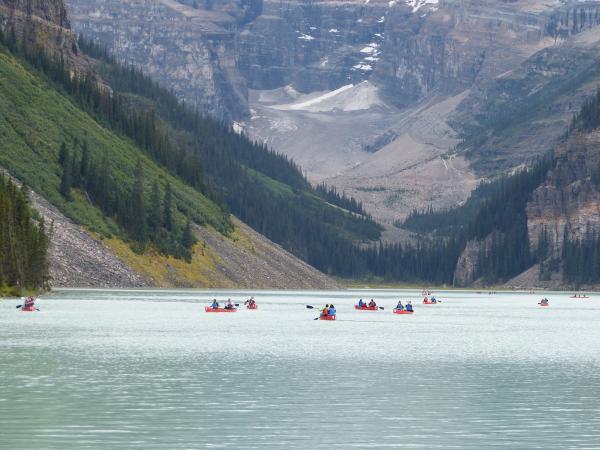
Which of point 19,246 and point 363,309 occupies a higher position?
point 19,246

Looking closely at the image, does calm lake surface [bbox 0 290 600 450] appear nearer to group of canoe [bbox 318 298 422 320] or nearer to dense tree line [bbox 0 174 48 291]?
group of canoe [bbox 318 298 422 320]

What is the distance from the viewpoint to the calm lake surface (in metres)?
58.2

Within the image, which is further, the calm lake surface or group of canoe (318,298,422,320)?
group of canoe (318,298,422,320)

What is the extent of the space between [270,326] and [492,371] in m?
52.6

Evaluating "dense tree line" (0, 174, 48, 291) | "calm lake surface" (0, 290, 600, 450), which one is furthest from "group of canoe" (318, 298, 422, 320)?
"dense tree line" (0, 174, 48, 291)

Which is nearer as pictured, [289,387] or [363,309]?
[289,387]

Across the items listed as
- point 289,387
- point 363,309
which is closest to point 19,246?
point 363,309

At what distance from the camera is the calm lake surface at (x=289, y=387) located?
191 feet

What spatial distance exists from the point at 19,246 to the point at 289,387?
111 meters

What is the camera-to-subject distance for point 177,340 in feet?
363

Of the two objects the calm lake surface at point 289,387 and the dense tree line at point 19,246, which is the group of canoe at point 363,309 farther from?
the dense tree line at point 19,246

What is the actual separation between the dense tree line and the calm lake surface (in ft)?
154

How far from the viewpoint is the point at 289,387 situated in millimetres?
75062

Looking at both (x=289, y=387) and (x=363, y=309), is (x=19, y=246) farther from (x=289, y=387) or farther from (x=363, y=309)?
(x=289, y=387)
